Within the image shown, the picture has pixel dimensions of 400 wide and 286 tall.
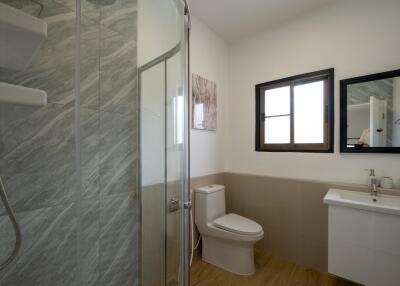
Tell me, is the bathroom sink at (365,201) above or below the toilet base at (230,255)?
above

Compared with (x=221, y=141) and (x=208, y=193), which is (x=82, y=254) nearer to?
(x=208, y=193)

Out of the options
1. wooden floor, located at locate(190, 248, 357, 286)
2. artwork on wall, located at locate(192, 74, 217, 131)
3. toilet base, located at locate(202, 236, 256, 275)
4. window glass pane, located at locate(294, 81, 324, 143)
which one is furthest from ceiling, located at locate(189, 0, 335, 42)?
wooden floor, located at locate(190, 248, 357, 286)

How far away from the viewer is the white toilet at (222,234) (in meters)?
1.63

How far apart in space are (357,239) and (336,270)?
0.90 ft

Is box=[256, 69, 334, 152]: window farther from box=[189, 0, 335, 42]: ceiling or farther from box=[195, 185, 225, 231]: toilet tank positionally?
box=[195, 185, 225, 231]: toilet tank

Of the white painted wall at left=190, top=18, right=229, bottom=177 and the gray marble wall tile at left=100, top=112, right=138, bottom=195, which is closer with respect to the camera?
the gray marble wall tile at left=100, top=112, right=138, bottom=195

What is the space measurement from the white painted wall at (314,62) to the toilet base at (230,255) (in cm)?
78

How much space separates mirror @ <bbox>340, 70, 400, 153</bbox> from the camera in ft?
4.85

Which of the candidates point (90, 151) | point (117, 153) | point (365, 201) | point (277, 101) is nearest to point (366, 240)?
point (365, 201)

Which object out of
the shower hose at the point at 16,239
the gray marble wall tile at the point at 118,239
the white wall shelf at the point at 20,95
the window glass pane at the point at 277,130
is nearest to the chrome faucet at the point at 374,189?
the window glass pane at the point at 277,130

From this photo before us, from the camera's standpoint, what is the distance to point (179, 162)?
4.00ft

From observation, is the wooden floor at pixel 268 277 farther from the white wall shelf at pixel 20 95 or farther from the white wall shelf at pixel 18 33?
the white wall shelf at pixel 18 33

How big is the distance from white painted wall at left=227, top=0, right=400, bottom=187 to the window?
0.06 metres

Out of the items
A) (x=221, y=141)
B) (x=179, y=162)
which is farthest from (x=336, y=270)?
(x=221, y=141)
